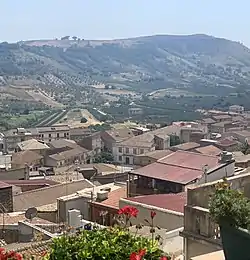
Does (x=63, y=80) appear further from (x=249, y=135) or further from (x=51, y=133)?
(x=249, y=135)

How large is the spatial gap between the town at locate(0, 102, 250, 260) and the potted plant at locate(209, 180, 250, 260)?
0.69 meters

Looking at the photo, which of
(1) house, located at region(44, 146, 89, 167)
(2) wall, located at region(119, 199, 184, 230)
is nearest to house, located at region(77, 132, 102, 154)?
(1) house, located at region(44, 146, 89, 167)

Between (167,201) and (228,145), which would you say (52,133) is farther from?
(167,201)

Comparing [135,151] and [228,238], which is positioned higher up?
[228,238]

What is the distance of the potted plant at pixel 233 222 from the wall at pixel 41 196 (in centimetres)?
1471

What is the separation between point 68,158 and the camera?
146 feet

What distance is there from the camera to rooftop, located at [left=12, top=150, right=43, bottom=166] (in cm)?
4037

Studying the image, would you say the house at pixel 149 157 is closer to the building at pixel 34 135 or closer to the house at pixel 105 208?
the building at pixel 34 135

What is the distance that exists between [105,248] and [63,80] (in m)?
144

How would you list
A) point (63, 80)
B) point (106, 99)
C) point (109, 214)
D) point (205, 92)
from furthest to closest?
point (63, 80), point (205, 92), point (106, 99), point (109, 214)

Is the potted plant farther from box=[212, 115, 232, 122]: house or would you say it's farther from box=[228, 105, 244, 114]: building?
box=[228, 105, 244, 114]: building

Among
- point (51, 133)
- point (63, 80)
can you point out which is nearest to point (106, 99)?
point (63, 80)

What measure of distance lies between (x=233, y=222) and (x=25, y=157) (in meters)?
38.6

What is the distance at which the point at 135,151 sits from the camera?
4753 cm
